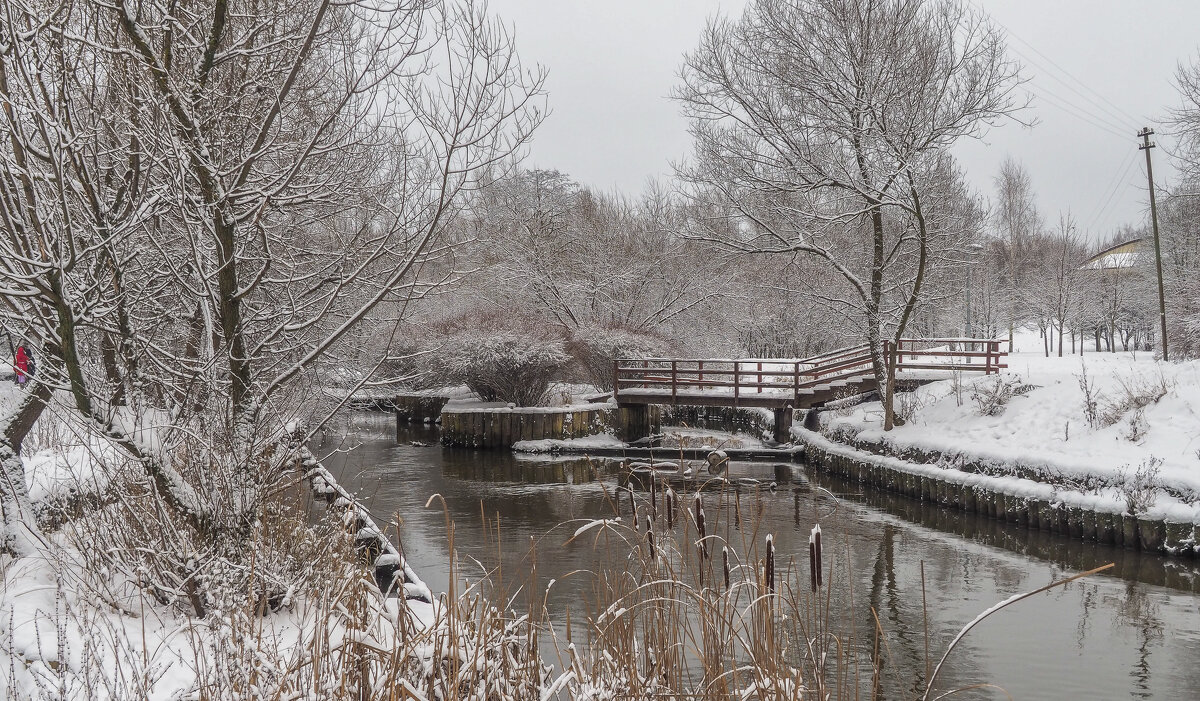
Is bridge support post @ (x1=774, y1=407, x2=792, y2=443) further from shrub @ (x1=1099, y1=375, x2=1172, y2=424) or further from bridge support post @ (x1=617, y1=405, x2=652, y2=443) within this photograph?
shrub @ (x1=1099, y1=375, x2=1172, y2=424)

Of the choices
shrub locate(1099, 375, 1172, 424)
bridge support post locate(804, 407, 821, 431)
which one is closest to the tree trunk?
shrub locate(1099, 375, 1172, 424)

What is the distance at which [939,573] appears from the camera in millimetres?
9359

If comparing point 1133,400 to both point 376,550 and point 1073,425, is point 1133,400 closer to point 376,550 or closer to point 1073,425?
point 1073,425

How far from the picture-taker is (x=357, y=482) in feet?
41.8

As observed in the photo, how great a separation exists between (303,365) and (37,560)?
2.26 meters

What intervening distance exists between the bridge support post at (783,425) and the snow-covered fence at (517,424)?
3998 millimetres

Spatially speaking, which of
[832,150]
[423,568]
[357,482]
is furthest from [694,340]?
[423,568]

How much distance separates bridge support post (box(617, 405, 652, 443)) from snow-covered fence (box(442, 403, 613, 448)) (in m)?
0.32

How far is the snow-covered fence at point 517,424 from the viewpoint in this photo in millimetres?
19000

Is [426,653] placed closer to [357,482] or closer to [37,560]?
[37,560]

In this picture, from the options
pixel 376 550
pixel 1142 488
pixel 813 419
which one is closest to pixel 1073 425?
pixel 1142 488

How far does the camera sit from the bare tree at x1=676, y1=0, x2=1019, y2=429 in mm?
14492

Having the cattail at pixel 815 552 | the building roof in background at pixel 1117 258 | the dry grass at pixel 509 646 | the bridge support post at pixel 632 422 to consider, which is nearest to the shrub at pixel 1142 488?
the dry grass at pixel 509 646

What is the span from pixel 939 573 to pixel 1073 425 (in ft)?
15.0
